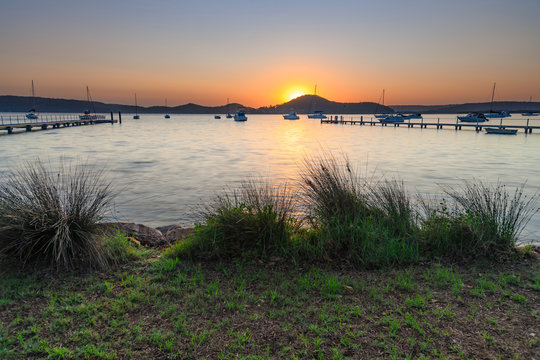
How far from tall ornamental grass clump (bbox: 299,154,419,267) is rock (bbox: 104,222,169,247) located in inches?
115

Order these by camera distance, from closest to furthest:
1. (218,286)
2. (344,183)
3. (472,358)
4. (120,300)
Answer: (472,358), (120,300), (218,286), (344,183)

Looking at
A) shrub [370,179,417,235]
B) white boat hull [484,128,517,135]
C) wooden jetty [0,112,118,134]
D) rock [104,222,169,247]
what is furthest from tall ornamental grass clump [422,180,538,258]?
wooden jetty [0,112,118,134]

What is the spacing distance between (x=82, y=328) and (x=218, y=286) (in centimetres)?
156

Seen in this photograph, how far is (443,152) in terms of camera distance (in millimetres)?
28078

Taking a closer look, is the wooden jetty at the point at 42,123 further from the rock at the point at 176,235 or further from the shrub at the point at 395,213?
the shrub at the point at 395,213

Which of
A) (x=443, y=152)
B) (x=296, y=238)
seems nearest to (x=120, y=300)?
(x=296, y=238)

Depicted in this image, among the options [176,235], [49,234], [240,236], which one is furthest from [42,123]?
[240,236]

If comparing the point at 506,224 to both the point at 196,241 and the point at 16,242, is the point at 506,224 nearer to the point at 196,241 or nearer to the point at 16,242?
the point at 196,241

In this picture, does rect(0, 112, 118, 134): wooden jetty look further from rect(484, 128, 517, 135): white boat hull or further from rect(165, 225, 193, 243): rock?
rect(484, 128, 517, 135): white boat hull

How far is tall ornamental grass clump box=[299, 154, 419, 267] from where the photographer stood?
522 cm

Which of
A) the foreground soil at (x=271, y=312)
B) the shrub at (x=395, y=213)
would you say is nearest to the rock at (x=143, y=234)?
the foreground soil at (x=271, y=312)

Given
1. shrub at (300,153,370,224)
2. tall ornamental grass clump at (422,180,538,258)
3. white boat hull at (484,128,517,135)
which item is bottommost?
tall ornamental grass clump at (422,180,538,258)

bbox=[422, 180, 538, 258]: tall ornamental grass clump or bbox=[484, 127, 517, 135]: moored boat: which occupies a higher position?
bbox=[484, 127, 517, 135]: moored boat

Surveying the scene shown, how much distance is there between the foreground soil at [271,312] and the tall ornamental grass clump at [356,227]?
330mm
